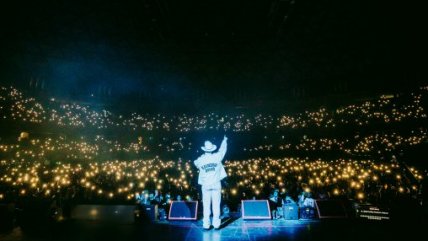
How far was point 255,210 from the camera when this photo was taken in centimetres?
729

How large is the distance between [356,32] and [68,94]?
15.4m

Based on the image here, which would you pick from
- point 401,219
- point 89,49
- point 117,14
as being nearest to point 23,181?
point 89,49

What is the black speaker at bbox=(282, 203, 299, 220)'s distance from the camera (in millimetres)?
7316

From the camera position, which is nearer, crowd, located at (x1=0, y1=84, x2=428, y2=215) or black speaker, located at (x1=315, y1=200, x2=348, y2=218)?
black speaker, located at (x1=315, y1=200, x2=348, y2=218)

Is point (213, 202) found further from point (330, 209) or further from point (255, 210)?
point (330, 209)

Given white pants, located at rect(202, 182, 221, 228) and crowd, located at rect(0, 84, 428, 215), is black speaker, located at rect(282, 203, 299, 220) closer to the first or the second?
white pants, located at rect(202, 182, 221, 228)

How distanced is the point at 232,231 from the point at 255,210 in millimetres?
1662

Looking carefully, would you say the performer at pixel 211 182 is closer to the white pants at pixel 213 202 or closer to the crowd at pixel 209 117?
the white pants at pixel 213 202

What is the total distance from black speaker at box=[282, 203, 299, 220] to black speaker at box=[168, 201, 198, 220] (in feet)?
8.73

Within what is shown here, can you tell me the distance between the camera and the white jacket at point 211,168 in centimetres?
596

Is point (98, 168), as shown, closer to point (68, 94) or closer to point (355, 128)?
point (68, 94)

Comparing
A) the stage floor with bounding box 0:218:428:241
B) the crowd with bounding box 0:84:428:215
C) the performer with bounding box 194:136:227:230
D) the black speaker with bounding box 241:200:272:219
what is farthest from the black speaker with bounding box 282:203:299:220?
the crowd with bounding box 0:84:428:215

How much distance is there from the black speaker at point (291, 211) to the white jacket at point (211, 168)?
2.62 meters

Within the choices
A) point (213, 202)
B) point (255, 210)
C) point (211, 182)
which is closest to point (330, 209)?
point (255, 210)
